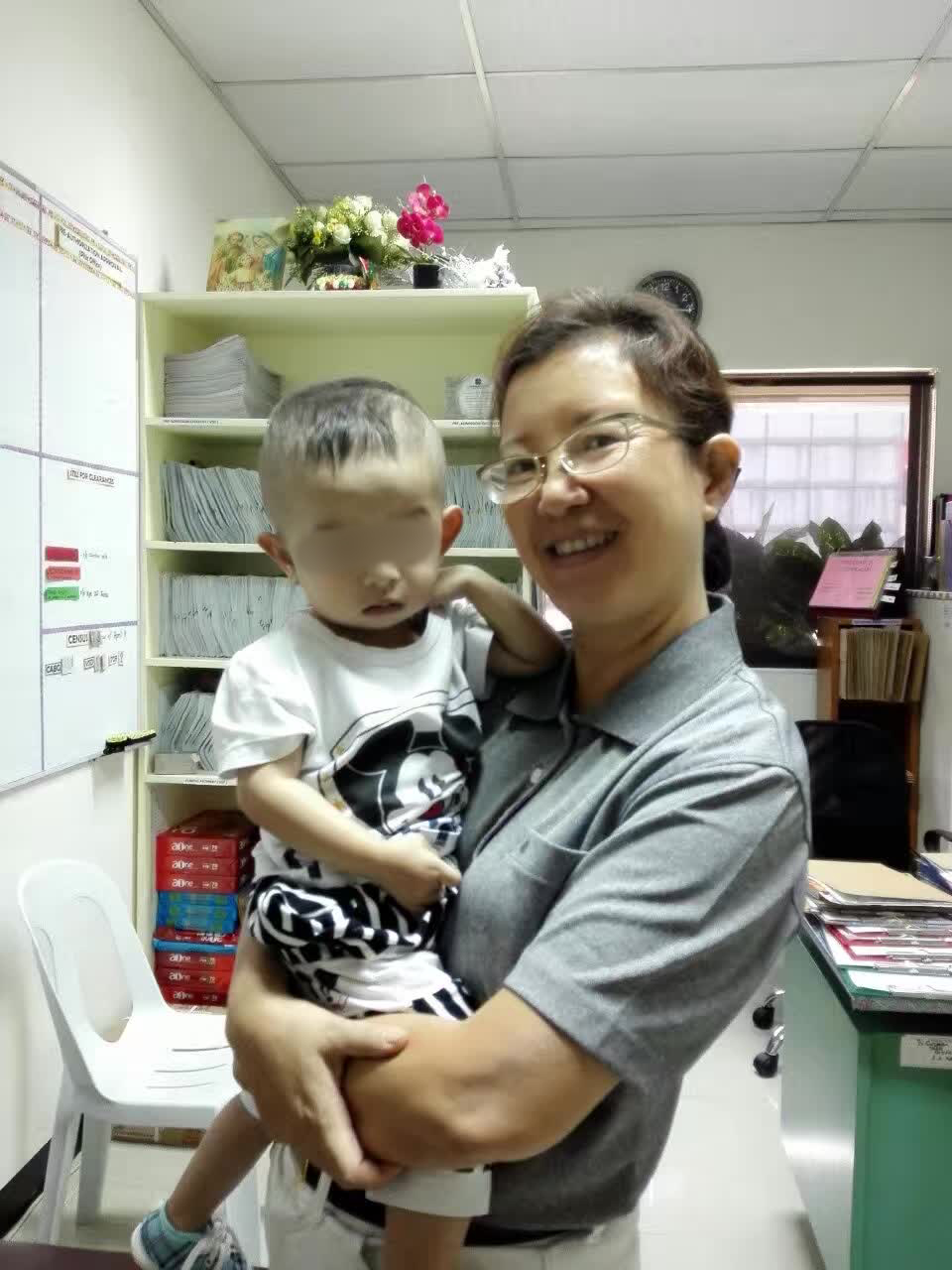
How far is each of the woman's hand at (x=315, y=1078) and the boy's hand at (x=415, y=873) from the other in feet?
0.40

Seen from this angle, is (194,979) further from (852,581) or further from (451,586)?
(852,581)

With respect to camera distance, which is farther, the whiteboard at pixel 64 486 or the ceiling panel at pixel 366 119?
A: the ceiling panel at pixel 366 119

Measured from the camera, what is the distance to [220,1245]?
117cm

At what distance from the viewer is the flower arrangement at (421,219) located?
3000 mm

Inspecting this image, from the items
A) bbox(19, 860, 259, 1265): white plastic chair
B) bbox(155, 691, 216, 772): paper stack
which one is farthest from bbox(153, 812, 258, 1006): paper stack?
bbox(19, 860, 259, 1265): white plastic chair

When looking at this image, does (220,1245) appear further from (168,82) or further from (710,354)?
(168,82)

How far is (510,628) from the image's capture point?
1.15 meters

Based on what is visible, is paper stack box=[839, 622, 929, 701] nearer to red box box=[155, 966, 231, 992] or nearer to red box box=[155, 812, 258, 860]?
red box box=[155, 812, 258, 860]

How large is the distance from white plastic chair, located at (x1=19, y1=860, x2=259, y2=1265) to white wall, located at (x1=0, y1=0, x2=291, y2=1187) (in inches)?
5.8

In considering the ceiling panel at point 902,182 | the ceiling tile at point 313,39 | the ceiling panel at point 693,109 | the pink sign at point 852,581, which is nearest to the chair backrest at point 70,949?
the ceiling tile at point 313,39

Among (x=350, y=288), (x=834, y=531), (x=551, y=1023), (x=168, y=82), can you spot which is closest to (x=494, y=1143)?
(x=551, y=1023)

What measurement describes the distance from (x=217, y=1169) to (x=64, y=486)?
1.86m

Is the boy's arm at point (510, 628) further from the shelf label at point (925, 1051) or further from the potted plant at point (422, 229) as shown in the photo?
the potted plant at point (422, 229)

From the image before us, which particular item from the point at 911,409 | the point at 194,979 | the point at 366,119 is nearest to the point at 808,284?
the point at 911,409
